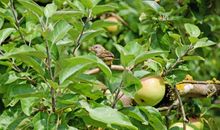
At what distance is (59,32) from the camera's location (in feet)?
3.74

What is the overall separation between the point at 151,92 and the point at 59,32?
360 millimetres

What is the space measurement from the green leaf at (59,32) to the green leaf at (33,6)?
0.16 ft

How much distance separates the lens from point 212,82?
62.6 inches

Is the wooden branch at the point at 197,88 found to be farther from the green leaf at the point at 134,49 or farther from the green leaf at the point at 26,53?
A: the green leaf at the point at 26,53

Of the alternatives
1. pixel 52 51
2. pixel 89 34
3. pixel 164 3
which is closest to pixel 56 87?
pixel 52 51

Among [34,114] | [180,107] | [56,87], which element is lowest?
[180,107]

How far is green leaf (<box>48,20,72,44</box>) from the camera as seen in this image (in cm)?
113

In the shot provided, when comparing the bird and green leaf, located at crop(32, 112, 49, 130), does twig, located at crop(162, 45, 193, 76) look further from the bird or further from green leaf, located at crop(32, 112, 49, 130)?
green leaf, located at crop(32, 112, 49, 130)

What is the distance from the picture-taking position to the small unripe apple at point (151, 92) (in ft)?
4.60

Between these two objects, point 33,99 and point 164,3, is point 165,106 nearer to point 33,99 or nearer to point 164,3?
point 33,99

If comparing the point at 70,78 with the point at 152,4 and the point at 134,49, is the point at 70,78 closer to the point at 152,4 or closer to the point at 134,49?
the point at 134,49

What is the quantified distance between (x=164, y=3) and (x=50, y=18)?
0.93 metres

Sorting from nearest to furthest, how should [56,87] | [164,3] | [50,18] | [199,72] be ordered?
1. [56,87]
2. [50,18]
3. [164,3]
4. [199,72]

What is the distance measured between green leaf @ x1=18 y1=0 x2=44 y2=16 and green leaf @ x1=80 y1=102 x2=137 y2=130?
219mm
